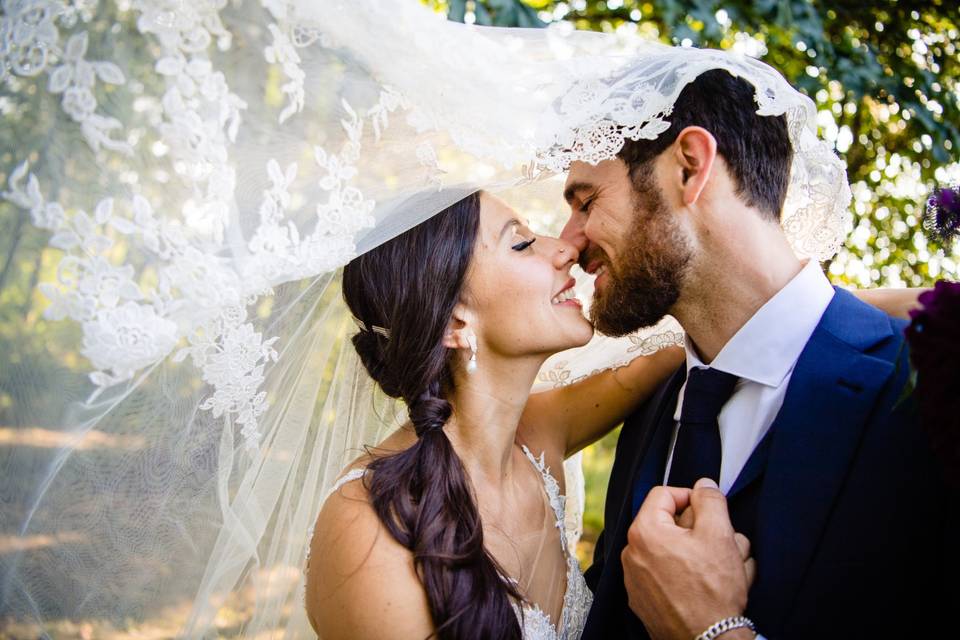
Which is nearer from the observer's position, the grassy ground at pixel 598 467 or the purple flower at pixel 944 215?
the purple flower at pixel 944 215

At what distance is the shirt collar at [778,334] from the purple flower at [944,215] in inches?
25.9

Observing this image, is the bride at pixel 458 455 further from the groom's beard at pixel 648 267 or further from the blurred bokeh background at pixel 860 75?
the blurred bokeh background at pixel 860 75

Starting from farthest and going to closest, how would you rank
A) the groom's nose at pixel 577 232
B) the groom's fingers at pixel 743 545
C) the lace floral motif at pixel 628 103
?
the groom's nose at pixel 577 232
the lace floral motif at pixel 628 103
the groom's fingers at pixel 743 545

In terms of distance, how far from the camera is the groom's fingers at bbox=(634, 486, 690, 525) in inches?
79.4

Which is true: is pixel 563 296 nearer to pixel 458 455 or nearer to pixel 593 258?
pixel 593 258

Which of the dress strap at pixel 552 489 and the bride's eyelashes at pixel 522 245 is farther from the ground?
the bride's eyelashes at pixel 522 245

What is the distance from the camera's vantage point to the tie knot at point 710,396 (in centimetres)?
227

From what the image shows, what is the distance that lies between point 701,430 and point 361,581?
1.05 m

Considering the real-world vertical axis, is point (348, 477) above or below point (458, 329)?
below

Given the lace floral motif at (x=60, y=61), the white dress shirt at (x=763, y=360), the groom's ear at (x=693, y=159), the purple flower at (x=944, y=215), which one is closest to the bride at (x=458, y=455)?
the groom's ear at (x=693, y=159)

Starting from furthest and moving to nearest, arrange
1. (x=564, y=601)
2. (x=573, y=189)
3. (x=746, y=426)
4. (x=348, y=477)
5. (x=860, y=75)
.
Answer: (x=860, y=75), (x=573, y=189), (x=564, y=601), (x=348, y=477), (x=746, y=426)

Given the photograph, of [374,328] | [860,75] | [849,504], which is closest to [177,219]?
[374,328]

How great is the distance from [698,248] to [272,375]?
4.43 feet

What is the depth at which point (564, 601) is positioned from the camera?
8.46 feet
